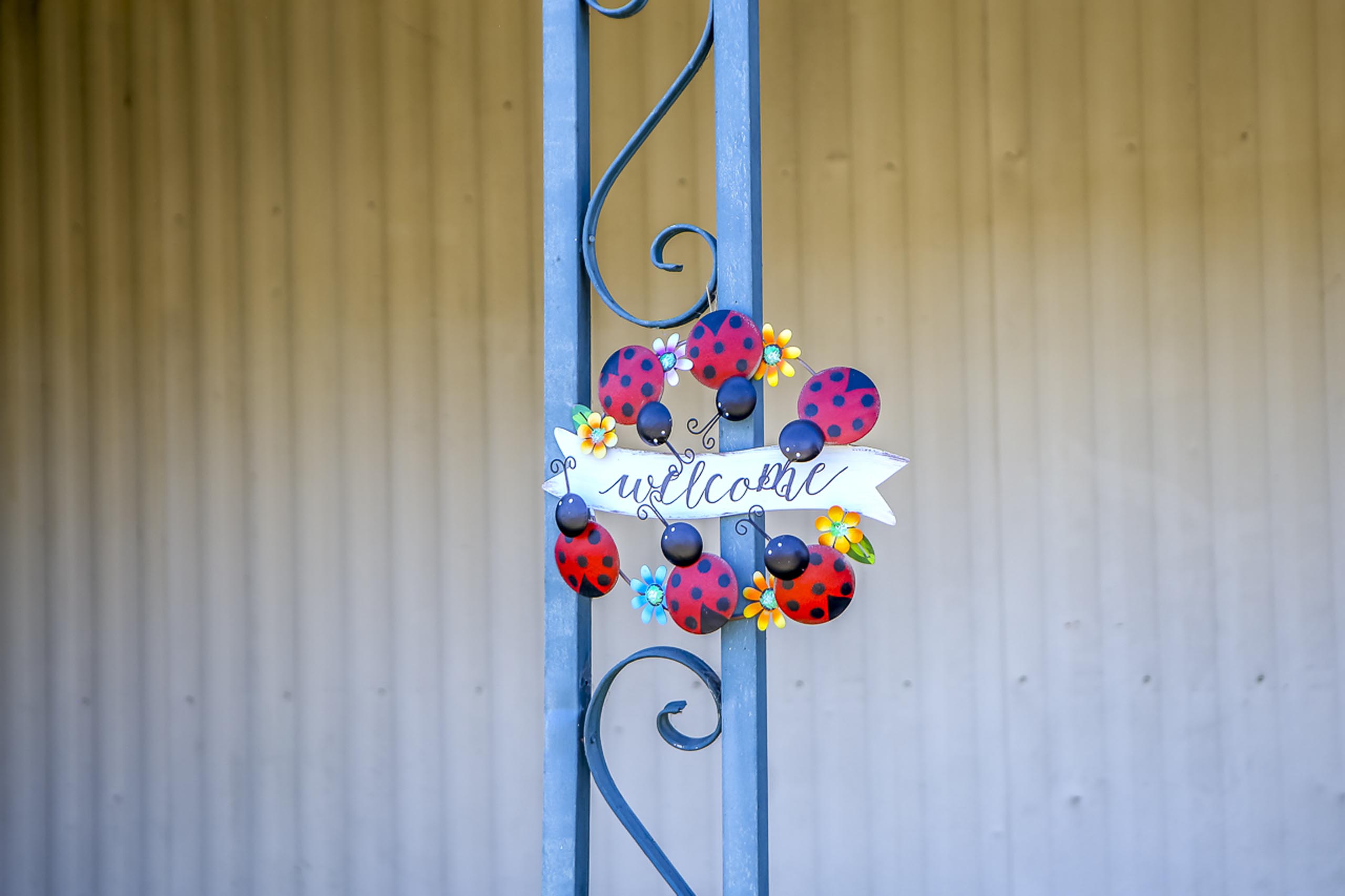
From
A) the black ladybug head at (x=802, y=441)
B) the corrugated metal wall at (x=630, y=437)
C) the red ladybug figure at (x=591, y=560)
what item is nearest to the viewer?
the black ladybug head at (x=802, y=441)

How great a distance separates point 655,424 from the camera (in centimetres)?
116

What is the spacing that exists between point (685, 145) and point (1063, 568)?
4.62 ft

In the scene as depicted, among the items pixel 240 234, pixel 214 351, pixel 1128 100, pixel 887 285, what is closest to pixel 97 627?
pixel 214 351

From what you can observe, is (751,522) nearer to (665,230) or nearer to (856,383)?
(856,383)

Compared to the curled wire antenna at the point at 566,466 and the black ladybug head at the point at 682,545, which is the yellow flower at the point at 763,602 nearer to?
the black ladybug head at the point at 682,545

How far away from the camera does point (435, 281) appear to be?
2717 millimetres

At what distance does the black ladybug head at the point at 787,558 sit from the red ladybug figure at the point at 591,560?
182 millimetres

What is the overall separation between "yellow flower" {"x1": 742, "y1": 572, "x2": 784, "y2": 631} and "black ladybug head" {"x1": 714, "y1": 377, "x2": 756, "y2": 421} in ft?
0.60

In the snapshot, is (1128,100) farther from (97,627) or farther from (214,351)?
(97,627)

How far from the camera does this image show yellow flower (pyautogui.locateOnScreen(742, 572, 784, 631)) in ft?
3.75

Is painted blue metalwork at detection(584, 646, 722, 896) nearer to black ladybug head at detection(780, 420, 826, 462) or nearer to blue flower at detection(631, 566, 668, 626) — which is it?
blue flower at detection(631, 566, 668, 626)

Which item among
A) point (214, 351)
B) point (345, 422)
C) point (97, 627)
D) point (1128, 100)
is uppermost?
point (1128, 100)

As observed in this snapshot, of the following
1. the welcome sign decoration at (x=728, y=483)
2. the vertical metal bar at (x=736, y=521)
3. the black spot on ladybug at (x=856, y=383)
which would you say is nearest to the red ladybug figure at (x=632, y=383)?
the welcome sign decoration at (x=728, y=483)

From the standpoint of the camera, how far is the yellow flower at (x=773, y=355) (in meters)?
1.15
